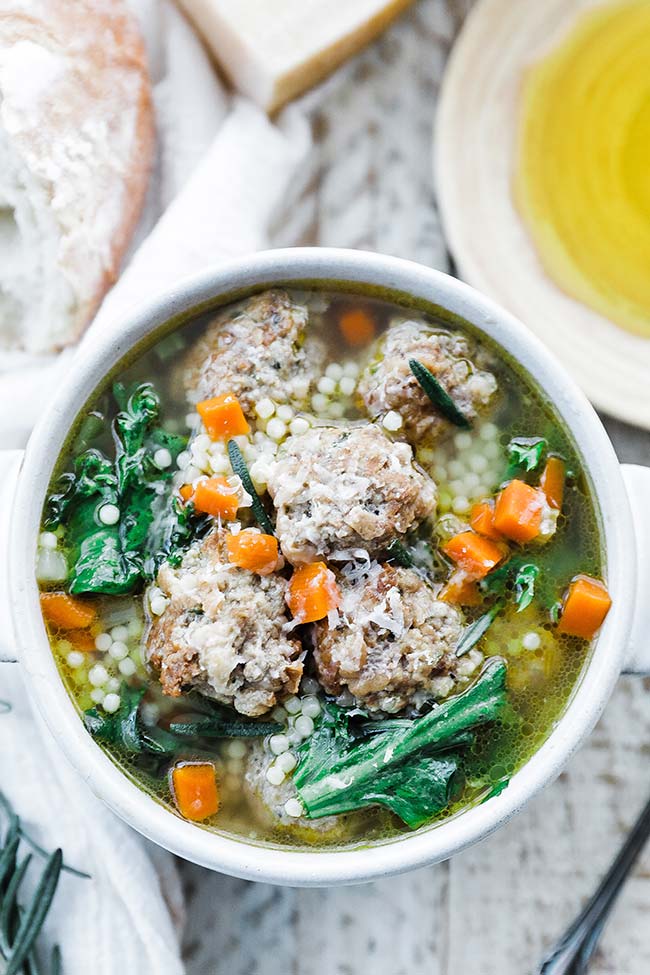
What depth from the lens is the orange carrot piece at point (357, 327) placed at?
2.30 meters

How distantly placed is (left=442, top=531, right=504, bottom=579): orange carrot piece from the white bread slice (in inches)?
52.4

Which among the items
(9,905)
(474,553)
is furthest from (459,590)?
(9,905)

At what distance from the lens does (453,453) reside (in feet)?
7.54

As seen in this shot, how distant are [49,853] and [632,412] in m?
1.85

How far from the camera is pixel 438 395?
2.24 metres

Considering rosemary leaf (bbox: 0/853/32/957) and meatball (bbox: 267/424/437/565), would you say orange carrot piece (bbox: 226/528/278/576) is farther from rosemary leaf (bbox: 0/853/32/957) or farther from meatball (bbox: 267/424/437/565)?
rosemary leaf (bbox: 0/853/32/957)

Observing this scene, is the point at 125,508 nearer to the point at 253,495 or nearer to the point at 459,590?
the point at 253,495

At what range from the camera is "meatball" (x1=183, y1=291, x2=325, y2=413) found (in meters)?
2.26

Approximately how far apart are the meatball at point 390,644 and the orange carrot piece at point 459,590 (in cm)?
3

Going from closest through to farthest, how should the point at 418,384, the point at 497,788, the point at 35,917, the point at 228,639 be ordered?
the point at 228,639 → the point at 497,788 → the point at 418,384 → the point at 35,917

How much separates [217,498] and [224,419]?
180 mm

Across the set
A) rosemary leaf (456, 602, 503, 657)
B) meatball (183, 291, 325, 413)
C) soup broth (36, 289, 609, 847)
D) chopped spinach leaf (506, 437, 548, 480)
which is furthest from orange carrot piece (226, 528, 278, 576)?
chopped spinach leaf (506, 437, 548, 480)

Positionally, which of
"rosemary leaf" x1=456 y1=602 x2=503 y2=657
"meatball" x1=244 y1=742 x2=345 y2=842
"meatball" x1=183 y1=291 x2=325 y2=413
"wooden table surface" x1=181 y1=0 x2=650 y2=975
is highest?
"meatball" x1=183 y1=291 x2=325 y2=413

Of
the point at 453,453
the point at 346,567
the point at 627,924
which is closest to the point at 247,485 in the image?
the point at 346,567
